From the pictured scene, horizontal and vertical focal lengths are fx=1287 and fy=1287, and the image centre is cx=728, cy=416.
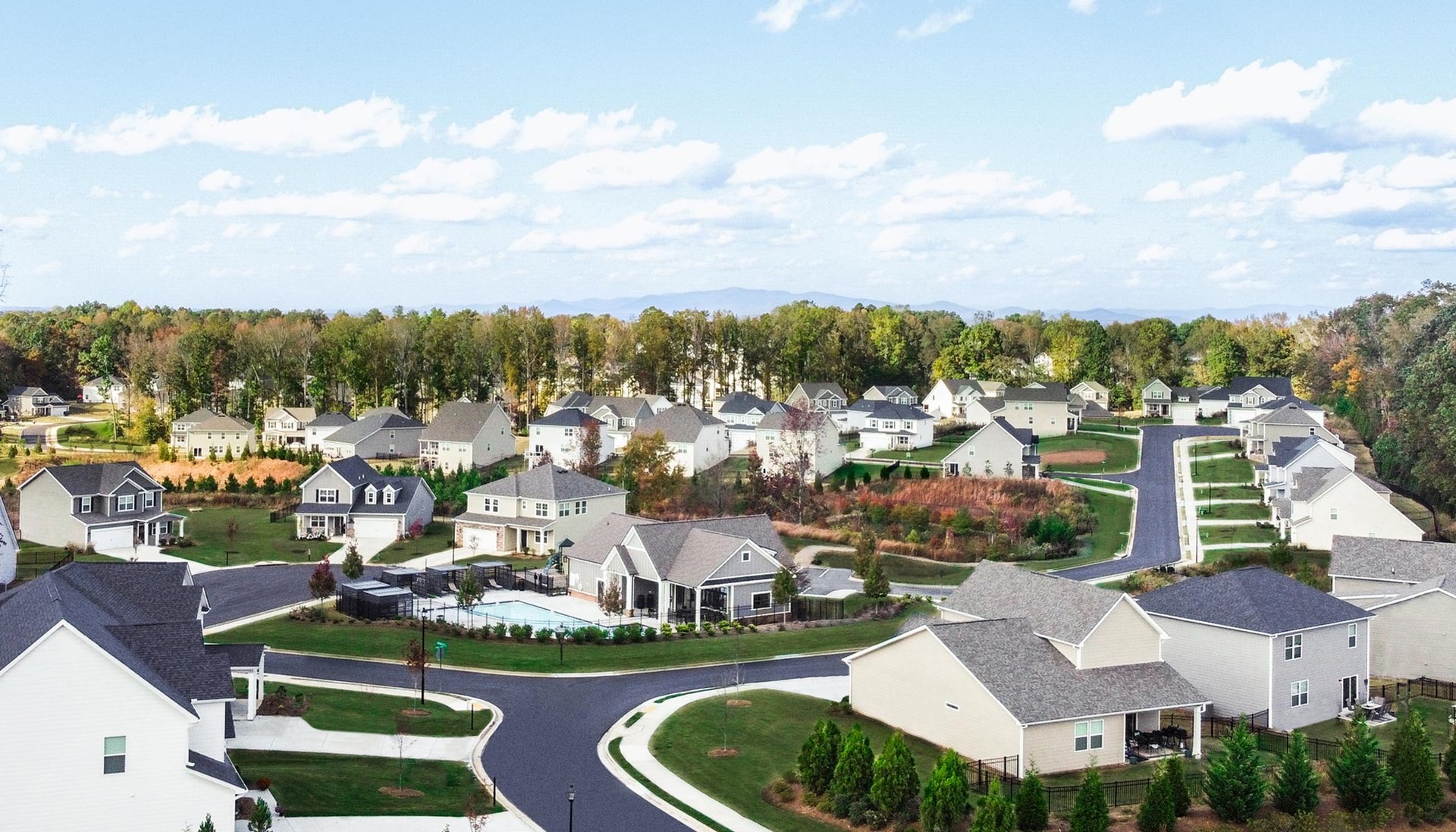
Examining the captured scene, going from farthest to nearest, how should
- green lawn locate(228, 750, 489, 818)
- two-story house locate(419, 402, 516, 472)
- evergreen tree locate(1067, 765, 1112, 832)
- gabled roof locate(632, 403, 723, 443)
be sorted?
two-story house locate(419, 402, 516, 472), gabled roof locate(632, 403, 723, 443), green lawn locate(228, 750, 489, 818), evergreen tree locate(1067, 765, 1112, 832)

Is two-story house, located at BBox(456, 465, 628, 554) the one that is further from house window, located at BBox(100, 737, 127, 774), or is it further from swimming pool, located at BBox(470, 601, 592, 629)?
house window, located at BBox(100, 737, 127, 774)

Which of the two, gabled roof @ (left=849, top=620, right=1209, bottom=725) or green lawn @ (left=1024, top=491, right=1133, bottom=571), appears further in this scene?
green lawn @ (left=1024, top=491, right=1133, bottom=571)

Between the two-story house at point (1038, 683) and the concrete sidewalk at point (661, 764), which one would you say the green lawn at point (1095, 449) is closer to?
the concrete sidewalk at point (661, 764)

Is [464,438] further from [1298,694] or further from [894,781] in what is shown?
[894,781]

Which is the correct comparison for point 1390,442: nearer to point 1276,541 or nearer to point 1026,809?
point 1276,541

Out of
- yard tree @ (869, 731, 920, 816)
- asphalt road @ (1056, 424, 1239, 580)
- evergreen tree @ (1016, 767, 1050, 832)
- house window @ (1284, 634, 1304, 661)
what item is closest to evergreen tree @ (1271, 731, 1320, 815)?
evergreen tree @ (1016, 767, 1050, 832)

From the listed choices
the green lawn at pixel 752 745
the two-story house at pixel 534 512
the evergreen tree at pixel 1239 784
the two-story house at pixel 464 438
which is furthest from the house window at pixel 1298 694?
the two-story house at pixel 464 438
